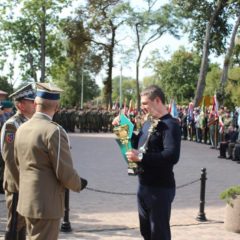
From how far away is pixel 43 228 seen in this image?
13.7 feet

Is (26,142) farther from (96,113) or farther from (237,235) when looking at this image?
(96,113)

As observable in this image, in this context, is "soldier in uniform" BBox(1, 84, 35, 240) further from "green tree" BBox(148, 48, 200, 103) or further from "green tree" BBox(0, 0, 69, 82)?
"green tree" BBox(148, 48, 200, 103)

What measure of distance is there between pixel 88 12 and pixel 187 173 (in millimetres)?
34152

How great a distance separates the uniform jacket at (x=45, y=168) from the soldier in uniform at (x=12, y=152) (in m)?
1.16

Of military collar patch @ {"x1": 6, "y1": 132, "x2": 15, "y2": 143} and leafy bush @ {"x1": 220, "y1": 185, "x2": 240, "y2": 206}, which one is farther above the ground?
military collar patch @ {"x1": 6, "y1": 132, "x2": 15, "y2": 143}

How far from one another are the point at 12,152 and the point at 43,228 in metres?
1.42

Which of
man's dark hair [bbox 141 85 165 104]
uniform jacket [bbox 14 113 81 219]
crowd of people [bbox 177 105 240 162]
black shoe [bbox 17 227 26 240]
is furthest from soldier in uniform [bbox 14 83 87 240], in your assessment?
crowd of people [bbox 177 105 240 162]

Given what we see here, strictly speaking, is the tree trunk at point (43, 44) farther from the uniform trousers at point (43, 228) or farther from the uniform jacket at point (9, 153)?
the uniform trousers at point (43, 228)

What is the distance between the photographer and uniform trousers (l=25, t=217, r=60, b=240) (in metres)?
4.16

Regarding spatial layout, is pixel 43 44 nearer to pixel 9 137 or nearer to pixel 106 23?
pixel 106 23

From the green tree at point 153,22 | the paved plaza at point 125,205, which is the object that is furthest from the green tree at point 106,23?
the paved plaza at point 125,205

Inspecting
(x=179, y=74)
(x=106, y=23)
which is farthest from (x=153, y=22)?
(x=179, y=74)

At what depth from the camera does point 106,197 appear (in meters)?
10.1

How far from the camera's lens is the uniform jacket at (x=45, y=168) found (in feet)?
13.4
